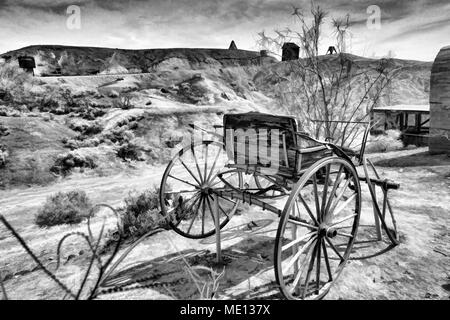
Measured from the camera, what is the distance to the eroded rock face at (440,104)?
10745mm

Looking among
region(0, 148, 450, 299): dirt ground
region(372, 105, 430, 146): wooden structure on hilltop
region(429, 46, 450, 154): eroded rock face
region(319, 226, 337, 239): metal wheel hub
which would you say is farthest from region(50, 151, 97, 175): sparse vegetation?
region(372, 105, 430, 146): wooden structure on hilltop

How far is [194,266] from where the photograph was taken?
352cm

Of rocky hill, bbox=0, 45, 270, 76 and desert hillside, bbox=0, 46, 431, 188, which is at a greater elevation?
rocky hill, bbox=0, 45, 270, 76

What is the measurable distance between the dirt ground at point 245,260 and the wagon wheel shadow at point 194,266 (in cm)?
1

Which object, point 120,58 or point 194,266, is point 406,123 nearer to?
point 194,266

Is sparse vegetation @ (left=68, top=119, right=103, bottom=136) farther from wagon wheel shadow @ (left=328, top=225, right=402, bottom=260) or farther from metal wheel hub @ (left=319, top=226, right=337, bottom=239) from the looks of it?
metal wheel hub @ (left=319, top=226, right=337, bottom=239)

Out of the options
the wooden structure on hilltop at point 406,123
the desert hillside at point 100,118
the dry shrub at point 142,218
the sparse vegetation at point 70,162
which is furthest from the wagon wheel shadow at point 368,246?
the wooden structure on hilltop at point 406,123

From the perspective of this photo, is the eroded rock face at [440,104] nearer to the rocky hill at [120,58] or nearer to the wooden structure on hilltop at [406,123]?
the wooden structure on hilltop at [406,123]

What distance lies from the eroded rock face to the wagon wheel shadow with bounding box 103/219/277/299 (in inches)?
387

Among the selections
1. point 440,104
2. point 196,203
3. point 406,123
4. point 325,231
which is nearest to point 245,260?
point 325,231

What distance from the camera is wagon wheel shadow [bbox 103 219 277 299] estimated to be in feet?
10.8
